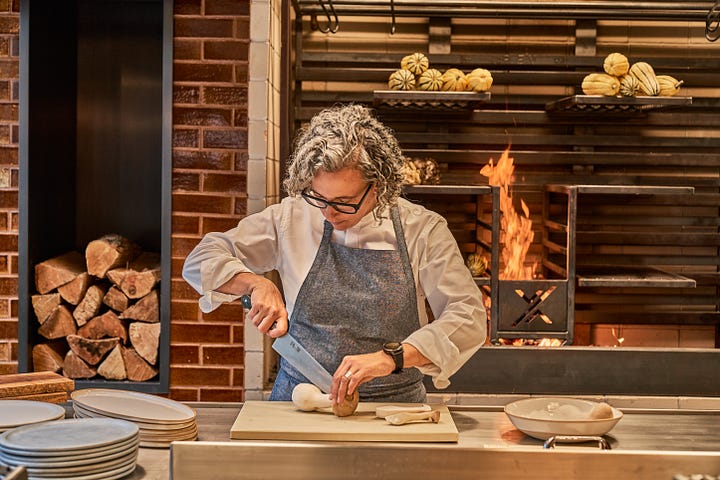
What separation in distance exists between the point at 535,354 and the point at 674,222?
125 cm

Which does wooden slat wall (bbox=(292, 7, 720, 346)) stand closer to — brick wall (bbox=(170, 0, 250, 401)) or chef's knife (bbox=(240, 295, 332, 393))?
brick wall (bbox=(170, 0, 250, 401))

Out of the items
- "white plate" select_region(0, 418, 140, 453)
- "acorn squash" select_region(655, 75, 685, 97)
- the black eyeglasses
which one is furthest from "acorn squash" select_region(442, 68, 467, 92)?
"white plate" select_region(0, 418, 140, 453)

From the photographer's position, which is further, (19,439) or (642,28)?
(642,28)

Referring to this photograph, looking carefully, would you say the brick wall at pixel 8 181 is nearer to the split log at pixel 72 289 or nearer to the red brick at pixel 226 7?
the split log at pixel 72 289

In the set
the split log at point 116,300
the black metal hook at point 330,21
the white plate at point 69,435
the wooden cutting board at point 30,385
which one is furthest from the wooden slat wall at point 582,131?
the white plate at point 69,435

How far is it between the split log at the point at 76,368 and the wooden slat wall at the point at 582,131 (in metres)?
1.63

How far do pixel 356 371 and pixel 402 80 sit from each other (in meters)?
2.50

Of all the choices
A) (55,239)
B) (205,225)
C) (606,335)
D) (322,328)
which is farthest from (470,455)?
(606,335)

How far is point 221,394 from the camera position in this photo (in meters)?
4.23

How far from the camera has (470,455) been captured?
1.96 metres

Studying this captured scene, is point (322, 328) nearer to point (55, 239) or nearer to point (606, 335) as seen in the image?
point (55, 239)

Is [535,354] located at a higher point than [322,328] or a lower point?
lower

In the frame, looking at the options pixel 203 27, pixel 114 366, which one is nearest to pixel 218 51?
pixel 203 27

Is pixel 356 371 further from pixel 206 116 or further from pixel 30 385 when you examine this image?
pixel 206 116
